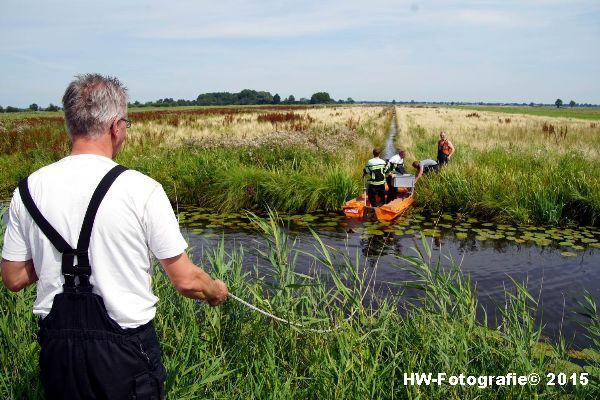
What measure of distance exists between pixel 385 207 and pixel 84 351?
917 centimetres

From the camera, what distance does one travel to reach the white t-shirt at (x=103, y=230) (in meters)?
Answer: 1.86

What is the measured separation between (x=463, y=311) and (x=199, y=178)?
10201 mm

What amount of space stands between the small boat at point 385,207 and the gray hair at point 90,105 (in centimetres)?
907

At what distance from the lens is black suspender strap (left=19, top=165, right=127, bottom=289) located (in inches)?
72.2

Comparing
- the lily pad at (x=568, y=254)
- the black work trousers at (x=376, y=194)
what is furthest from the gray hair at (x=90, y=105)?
the black work trousers at (x=376, y=194)

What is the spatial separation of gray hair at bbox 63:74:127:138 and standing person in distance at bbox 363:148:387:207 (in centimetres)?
934

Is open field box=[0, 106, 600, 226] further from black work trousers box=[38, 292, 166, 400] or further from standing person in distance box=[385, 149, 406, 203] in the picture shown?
black work trousers box=[38, 292, 166, 400]

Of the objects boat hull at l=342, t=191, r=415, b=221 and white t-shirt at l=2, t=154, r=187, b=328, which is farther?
boat hull at l=342, t=191, r=415, b=221

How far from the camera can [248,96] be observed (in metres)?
136

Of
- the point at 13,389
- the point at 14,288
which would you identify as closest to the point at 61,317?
the point at 14,288

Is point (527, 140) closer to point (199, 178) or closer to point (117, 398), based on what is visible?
point (199, 178)

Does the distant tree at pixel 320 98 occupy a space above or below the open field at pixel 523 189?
above

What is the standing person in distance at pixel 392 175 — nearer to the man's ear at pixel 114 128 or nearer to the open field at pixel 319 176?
the open field at pixel 319 176

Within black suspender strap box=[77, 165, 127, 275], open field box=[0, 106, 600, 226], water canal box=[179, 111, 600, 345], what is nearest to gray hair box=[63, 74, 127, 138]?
black suspender strap box=[77, 165, 127, 275]
